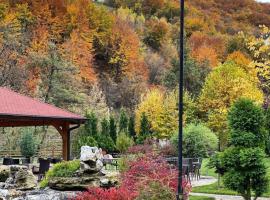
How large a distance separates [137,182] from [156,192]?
4.85ft

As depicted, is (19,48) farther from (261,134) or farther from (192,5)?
(192,5)

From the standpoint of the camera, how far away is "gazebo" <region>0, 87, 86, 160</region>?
1536cm

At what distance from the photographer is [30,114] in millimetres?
15625

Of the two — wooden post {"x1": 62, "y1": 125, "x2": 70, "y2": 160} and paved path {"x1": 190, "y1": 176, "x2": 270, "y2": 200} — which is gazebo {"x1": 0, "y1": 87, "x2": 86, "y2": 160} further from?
paved path {"x1": 190, "y1": 176, "x2": 270, "y2": 200}

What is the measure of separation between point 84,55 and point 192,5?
2176 inches

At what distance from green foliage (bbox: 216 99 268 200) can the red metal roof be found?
18.4 ft

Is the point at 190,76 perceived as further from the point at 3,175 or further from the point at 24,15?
the point at 3,175

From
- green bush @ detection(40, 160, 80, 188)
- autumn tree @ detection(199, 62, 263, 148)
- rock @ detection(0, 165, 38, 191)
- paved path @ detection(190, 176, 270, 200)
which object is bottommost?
paved path @ detection(190, 176, 270, 200)

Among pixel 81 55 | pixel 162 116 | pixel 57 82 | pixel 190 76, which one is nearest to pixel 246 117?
pixel 57 82

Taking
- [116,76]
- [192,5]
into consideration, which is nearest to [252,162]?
[116,76]

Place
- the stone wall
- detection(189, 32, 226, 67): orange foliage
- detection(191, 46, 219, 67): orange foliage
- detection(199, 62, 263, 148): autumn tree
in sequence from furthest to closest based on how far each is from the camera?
1. detection(189, 32, 226, 67): orange foliage
2. detection(191, 46, 219, 67): orange foliage
3. detection(199, 62, 263, 148): autumn tree
4. the stone wall

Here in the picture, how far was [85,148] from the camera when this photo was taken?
1248 cm

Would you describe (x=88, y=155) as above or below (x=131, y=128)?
below

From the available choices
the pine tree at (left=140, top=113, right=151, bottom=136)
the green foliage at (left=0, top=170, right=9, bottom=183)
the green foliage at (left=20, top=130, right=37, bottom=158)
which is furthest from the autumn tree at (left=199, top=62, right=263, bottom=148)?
the green foliage at (left=0, top=170, right=9, bottom=183)
